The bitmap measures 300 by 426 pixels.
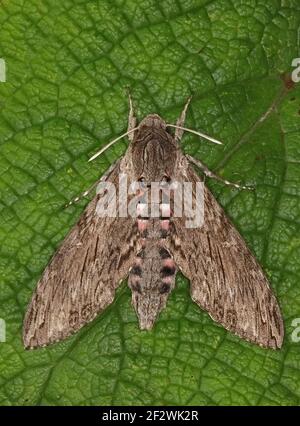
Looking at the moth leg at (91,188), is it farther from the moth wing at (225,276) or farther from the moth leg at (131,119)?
the moth wing at (225,276)

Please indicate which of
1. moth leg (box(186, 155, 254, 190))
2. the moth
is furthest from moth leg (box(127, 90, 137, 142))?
moth leg (box(186, 155, 254, 190))

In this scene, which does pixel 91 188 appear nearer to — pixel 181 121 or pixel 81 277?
pixel 81 277

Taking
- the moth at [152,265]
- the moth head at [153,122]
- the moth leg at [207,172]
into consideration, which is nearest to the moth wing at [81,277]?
the moth at [152,265]

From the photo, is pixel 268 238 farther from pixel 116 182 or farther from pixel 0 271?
pixel 0 271

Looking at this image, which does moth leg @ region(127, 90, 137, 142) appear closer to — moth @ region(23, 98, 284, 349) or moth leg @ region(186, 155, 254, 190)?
moth @ region(23, 98, 284, 349)

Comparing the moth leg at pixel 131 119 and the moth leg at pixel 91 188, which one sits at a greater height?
the moth leg at pixel 131 119

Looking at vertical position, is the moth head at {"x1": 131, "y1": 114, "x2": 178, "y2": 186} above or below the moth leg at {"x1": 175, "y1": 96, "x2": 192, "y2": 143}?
below

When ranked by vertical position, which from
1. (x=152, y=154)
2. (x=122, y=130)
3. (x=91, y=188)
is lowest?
(x=91, y=188)

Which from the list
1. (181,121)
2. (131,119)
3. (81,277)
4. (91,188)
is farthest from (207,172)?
(81,277)
